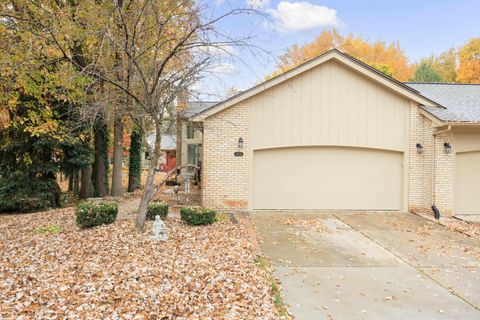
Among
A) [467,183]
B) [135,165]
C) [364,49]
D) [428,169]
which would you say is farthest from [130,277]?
[364,49]

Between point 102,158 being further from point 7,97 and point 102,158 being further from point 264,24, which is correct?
point 264,24

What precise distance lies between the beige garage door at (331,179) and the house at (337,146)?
0.03 meters

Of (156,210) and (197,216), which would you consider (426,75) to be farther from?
(156,210)

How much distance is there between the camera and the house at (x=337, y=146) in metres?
11.0

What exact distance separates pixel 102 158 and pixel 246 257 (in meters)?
11.3

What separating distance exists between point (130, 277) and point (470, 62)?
3183 cm

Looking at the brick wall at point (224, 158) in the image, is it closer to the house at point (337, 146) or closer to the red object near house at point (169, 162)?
the house at point (337, 146)

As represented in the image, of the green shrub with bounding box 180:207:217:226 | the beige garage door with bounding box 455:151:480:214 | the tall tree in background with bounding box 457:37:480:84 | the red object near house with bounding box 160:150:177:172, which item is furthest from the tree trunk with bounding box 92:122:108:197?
the tall tree in background with bounding box 457:37:480:84

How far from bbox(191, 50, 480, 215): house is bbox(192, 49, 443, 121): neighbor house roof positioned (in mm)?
31

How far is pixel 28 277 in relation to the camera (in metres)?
4.95

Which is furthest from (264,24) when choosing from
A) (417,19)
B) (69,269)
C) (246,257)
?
(417,19)

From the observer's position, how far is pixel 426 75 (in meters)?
29.8

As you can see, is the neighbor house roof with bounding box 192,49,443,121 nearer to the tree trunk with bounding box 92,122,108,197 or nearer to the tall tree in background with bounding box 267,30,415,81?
the tree trunk with bounding box 92,122,108,197

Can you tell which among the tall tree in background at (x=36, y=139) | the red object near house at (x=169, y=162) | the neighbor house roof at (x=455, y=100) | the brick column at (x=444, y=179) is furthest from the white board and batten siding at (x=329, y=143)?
the red object near house at (x=169, y=162)
